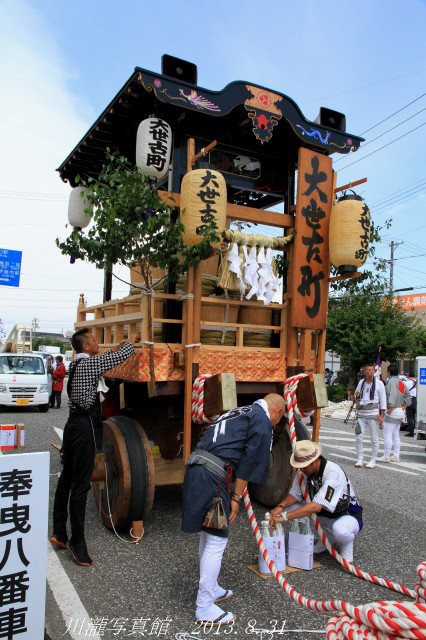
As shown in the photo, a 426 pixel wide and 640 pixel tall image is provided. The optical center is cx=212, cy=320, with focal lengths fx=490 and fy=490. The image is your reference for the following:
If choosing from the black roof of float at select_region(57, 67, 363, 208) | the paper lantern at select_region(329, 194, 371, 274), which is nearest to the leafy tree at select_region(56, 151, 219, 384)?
the black roof of float at select_region(57, 67, 363, 208)

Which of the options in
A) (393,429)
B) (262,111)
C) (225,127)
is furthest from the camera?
(393,429)

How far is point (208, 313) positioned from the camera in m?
5.29

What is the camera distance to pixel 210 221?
4.58 metres

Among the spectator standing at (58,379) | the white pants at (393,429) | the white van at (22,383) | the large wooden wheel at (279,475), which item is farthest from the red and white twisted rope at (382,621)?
the spectator standing at (58,379)

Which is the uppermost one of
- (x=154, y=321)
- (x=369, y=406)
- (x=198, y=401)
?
(x=154, y=321)

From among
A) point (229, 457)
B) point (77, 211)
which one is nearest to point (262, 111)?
point (77, 211)

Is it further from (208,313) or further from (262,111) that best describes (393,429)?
(262,111)

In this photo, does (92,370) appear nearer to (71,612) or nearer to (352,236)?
(71,612)

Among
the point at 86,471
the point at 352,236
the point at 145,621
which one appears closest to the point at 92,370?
the point at 86,471

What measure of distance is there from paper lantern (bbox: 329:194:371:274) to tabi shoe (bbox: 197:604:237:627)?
3516 mm

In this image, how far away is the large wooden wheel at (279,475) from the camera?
5.18 meters

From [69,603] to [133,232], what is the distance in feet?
9.35

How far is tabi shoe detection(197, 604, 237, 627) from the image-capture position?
318 cm

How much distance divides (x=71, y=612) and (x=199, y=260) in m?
2.95
